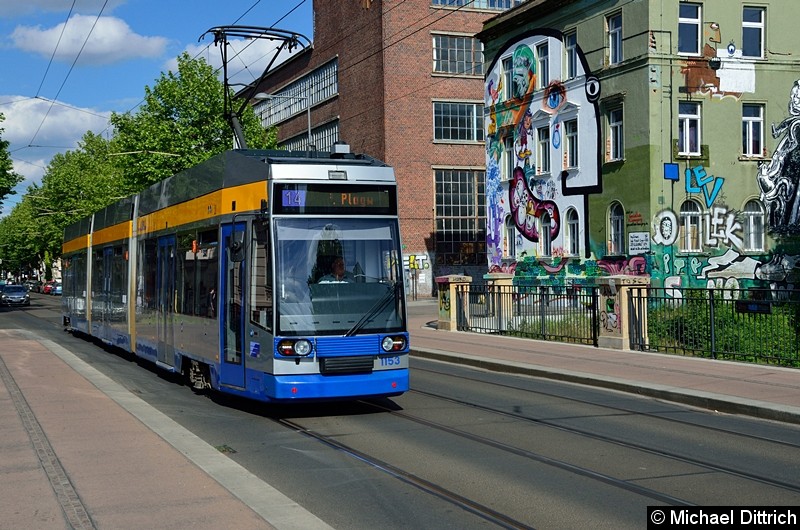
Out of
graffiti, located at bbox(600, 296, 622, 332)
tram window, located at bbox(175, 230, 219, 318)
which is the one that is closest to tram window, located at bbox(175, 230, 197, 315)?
tram window, located at bbox(175, 230, 219, 318)

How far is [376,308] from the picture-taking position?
11508mm

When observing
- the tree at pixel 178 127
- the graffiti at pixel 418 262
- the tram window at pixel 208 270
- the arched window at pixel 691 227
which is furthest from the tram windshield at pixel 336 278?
the graffiti at pixel 418 262

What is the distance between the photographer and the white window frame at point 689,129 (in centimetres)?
3253

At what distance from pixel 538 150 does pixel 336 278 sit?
90.7ft

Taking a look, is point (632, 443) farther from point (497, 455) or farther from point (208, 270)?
point (208, 270)

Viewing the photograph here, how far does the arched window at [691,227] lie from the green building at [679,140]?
5 centimetres

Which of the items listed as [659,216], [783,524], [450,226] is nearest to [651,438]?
[783,524]

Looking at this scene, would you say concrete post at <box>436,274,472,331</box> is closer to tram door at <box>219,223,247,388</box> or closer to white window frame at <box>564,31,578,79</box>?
white window frame at <box>564,31,578,79</box>

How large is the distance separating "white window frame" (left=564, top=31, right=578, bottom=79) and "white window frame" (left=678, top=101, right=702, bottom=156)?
453 cm

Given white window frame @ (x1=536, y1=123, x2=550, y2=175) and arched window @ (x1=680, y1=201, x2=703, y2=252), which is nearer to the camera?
arched window @ (x1=680, y1=201, x2=703, y2=252)

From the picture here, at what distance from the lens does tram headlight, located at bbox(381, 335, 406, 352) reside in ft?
37.9

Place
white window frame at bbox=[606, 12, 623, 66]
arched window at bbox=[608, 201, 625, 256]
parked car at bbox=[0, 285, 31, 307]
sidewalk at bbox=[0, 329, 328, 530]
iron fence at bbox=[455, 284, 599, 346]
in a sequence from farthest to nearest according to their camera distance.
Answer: parked car at bbox=[0, 285, 31, 307], arched window at bbox=[608, 201, 625, 256], white window frame at bbox=[606, 12, 623, 66], iron fence at bbox=[455, 284, 599, 346], sidewalk at bbox=[0, 329, 328, 530]

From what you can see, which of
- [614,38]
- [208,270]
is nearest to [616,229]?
[614,38]

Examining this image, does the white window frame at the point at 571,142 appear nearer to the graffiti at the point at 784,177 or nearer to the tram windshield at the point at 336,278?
the graffiti at the point at 784,177
